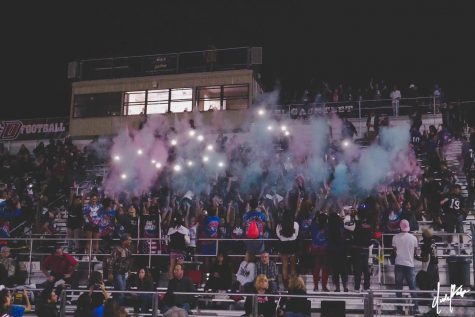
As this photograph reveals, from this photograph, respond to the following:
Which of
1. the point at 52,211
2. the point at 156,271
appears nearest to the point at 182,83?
the point at 52,211

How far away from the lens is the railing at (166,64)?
23953mm

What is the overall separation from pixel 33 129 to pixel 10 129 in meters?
1.19

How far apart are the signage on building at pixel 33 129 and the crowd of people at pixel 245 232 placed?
8.44 meters

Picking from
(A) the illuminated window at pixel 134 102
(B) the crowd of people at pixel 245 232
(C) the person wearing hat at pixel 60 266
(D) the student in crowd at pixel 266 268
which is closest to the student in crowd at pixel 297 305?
(B) the crowd of people at pixel 245 232

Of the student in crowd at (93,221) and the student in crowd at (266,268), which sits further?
the student in crowd at (93,221)

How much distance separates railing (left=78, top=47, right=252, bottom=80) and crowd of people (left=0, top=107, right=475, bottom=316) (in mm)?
8637

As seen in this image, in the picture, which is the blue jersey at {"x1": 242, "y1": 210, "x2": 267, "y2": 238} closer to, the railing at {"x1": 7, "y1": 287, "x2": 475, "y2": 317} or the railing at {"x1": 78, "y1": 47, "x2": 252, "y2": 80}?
the railing at {"x1": 7, "y1": 287, "x2": 475, "y2": 317}

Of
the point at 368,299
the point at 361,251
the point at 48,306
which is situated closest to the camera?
the point at 368,299

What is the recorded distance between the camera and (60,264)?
1200 cm

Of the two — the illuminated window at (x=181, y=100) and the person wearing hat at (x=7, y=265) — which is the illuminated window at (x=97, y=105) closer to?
the illuminated window at (x=181, y=100)

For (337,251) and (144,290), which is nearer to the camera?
(144,290)

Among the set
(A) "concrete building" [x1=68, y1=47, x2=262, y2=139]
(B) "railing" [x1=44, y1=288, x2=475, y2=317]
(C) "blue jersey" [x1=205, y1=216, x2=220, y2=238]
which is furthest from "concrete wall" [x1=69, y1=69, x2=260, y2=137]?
(B) "railing" [x1=44, y1=288, x2=475, y2=317]

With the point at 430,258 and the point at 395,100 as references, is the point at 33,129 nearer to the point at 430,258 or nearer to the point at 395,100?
the point at 395,100

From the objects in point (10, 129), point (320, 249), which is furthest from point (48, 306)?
point (10, 129)
